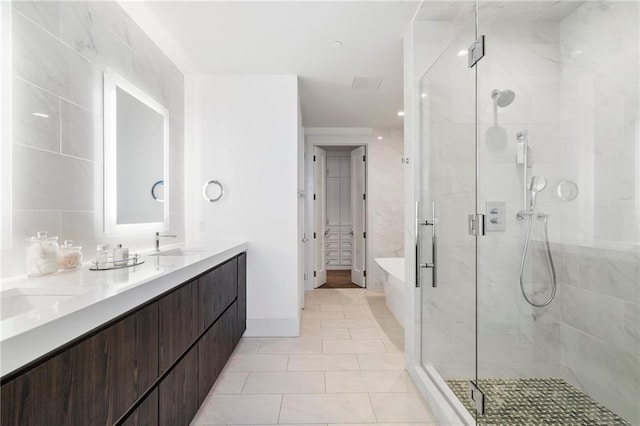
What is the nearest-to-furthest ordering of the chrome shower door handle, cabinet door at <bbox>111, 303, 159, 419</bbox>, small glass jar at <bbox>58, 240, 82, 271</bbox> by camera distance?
cabinet door at <bbox>111, 303, 159, 419</bbox>, small glass jar at <bbox>58, 240, 82, 271</bbox>, the chrome shower door handle

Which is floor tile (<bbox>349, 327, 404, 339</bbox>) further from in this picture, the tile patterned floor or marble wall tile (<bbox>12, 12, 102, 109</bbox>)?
marble wall tile (<bbox>12, 12, 102, 109</bbox>)

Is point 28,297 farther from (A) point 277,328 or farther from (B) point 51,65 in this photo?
(A) point 277,328

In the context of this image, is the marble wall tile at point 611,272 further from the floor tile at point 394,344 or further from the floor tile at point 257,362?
the floor tile at point 257,362

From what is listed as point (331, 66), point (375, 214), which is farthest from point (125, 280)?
point (375, 214)

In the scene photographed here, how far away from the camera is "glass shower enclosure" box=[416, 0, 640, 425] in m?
1.27

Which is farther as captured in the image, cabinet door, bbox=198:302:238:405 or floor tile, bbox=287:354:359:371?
floor tile, bbox=287:354:359:371

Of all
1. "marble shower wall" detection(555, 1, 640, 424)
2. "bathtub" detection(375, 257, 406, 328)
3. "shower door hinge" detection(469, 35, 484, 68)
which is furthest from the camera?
"bathtub" detection(375, 257, 406, 328)

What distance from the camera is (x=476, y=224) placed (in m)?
1.62

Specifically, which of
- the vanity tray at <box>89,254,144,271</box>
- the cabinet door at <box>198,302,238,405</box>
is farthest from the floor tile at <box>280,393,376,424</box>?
the vanity tray at <box>89,254,144,271</box>

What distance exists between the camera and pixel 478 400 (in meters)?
1.58

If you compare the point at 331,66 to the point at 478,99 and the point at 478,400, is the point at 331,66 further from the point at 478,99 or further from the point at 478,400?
the point at 478,400

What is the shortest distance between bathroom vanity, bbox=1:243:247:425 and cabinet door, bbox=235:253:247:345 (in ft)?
2.29

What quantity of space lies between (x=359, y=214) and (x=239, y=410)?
3696 mm

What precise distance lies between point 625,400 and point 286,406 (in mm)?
1648
